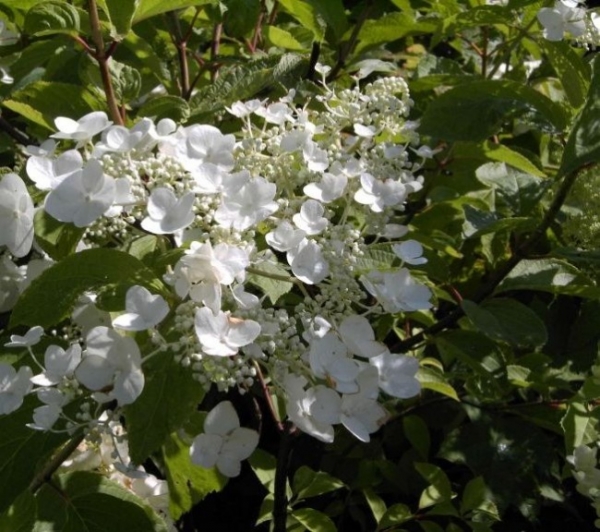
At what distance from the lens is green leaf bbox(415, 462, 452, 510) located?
5.18 feet

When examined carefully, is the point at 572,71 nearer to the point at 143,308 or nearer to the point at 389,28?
the point at 389,28

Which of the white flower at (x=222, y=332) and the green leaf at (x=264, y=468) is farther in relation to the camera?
the green leaf at (x=264, y=468)

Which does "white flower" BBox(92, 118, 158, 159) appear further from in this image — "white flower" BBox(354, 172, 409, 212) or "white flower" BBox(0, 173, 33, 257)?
"white flower" BBox(354, 172, 409, 212)

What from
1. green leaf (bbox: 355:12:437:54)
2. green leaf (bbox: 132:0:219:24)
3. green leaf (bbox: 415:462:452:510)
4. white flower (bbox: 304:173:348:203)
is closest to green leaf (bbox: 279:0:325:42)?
green leaf (bbox: 355:12:437:54)

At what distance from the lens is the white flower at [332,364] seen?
85 cm

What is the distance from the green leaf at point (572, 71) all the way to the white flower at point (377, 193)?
0.46m

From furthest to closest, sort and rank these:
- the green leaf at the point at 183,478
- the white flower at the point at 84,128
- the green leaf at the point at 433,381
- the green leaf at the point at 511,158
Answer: the green leaf at the point at 511,158 → the green leaf at the point at 433,381 → the green leaf at the point at 183,478 → the white flower at the point at 84,128

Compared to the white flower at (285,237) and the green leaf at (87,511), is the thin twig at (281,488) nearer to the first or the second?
the green leaf at (87,511)

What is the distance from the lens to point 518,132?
2.10 metres

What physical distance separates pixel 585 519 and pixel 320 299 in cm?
121

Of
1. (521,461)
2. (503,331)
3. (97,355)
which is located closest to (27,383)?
(97,355)

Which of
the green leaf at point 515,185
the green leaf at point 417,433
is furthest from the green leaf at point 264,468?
the green leaf at point 515,185

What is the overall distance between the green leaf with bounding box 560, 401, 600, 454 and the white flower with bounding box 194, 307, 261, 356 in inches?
30.1

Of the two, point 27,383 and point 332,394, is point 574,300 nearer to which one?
point 332,394
